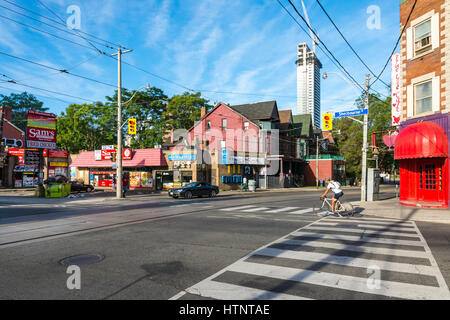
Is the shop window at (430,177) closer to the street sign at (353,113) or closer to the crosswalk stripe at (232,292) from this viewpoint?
A: the street sign at (353,113)

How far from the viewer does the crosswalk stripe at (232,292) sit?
433cm

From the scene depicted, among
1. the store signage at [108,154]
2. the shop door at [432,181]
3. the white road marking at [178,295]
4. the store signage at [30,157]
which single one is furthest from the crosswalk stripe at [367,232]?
the store signage at [30,157]

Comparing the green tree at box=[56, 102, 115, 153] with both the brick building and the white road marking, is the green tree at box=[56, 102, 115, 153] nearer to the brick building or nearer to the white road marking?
the brick building

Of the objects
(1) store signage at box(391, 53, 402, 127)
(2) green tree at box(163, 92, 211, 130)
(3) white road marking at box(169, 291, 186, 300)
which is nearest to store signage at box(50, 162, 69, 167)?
(2) green tree at box(163, 92, 211, 130)

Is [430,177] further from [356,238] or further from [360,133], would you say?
[360,133]

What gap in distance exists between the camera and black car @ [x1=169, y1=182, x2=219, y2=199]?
23.5 meters

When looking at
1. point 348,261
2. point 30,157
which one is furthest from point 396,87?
point 30,157

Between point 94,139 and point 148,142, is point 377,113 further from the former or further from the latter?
point 94,139

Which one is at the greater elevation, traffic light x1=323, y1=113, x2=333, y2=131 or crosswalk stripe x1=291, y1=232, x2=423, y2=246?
traffic light x1=323, y1=113, x2=333, y2=131

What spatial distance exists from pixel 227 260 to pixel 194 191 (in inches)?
721

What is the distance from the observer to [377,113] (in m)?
47.2

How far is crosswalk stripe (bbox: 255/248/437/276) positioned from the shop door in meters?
12.6

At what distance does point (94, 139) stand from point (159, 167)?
2378 cm
